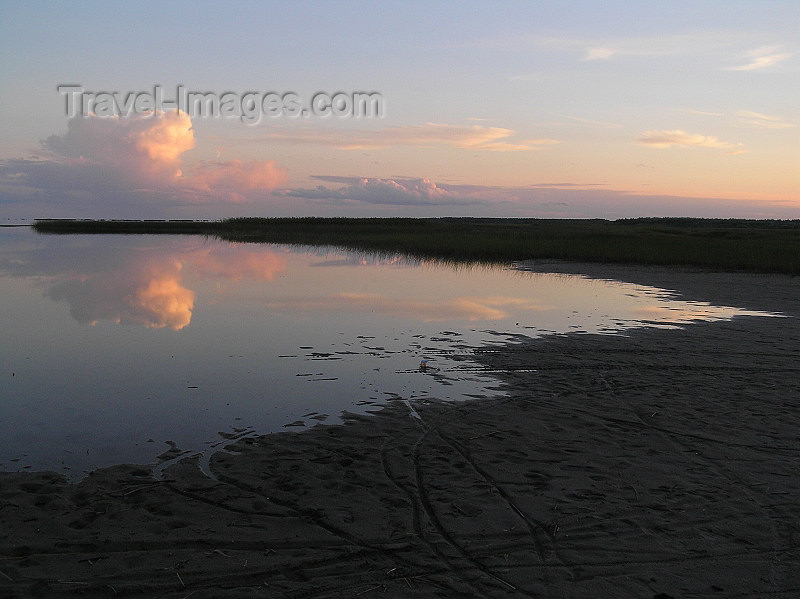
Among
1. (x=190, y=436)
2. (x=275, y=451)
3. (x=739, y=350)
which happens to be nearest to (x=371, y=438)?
(x=275, y=451)

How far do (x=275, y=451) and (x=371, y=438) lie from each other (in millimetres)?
1091

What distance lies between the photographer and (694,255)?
3562 centimetres

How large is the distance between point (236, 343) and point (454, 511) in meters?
8.30

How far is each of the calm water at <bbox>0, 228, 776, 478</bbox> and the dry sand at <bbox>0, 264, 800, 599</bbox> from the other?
977 mm

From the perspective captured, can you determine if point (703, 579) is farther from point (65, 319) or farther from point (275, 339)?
point (65, 319)

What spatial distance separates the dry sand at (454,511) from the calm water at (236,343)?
977mm

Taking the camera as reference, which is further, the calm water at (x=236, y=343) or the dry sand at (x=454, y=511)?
the calm water at (x=236, y=343)

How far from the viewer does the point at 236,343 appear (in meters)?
13.0

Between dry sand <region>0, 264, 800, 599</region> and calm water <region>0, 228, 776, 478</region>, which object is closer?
dry sand <region>0, 264, 800, 599</region>

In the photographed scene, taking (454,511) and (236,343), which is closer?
(454,511)

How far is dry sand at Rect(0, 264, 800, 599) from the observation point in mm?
4578

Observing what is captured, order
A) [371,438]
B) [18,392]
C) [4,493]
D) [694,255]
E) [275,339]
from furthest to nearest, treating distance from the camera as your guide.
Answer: [694,255]
[275,339]
[18,392]
[371,438]
[4,493]

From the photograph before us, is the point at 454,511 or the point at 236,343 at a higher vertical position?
the point at 236,343

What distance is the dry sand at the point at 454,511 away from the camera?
4.58 metres
